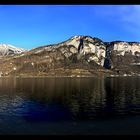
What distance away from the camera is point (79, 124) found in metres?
48.8

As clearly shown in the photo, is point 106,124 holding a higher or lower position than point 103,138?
lower

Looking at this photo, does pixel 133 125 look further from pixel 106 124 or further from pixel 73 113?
pixel 73 113

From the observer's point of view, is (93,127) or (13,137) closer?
(13,137)

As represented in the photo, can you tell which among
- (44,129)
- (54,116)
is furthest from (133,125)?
(54,116)

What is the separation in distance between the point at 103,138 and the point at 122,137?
41 centimetres

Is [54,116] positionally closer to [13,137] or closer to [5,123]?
[5,123]
